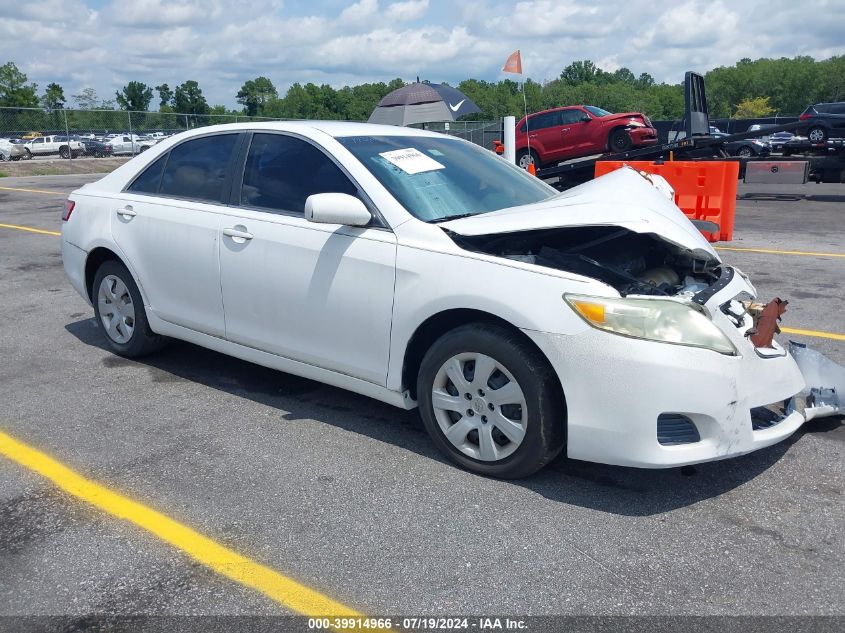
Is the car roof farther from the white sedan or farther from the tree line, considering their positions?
the tree line

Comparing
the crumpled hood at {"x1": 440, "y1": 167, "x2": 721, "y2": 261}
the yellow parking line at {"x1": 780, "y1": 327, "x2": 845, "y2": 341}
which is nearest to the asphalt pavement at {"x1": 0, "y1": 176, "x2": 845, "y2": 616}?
the crumpled hood at {"x1": 440, "y1": 167, "x2": 721, "y2": 261}

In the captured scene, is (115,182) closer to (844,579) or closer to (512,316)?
(512,316)

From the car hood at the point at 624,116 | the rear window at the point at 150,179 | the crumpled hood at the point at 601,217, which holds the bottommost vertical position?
the crumpled hood at the point at 601,217

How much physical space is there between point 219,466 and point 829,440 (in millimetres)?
3098

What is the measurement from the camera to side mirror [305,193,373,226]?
12.4 ft

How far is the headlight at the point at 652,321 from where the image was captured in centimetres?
316

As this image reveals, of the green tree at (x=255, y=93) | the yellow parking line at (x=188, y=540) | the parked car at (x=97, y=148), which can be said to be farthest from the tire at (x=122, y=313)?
the green tree at (x=255, y=93)

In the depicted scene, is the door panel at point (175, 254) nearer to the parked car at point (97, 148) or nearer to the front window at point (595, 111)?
the front window at point (595, 111)

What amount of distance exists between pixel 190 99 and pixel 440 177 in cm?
13623

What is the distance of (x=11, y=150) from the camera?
3397cm

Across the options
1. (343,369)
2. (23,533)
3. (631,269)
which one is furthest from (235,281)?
(631,269)

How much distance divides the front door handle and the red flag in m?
7.15

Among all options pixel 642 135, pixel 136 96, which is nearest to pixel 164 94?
pixel 136 96

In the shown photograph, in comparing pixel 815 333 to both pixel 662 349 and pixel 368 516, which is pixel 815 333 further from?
pixel 368 516
